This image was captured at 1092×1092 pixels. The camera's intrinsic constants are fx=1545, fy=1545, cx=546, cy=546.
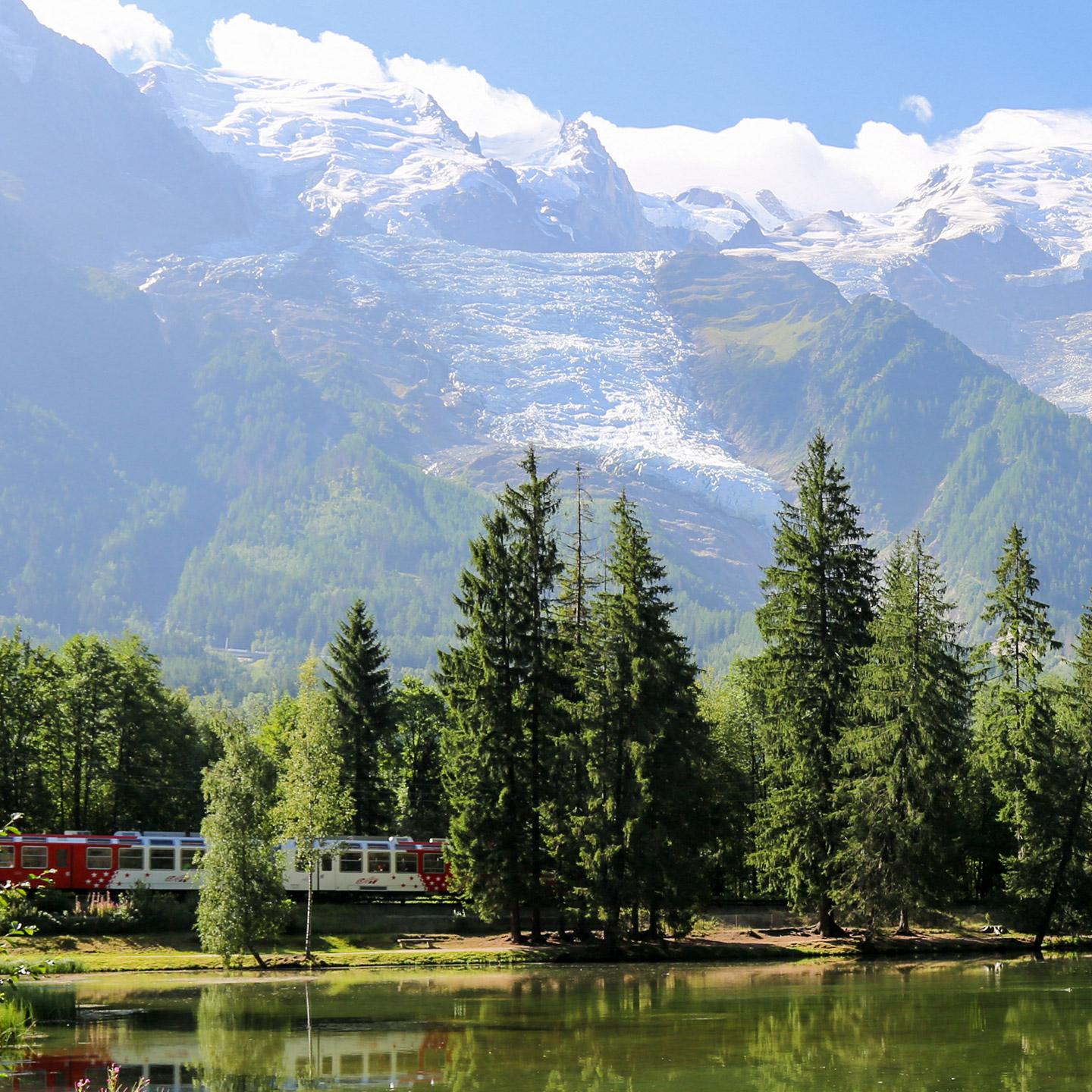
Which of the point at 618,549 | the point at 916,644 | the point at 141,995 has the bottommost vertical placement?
the point at 141,995

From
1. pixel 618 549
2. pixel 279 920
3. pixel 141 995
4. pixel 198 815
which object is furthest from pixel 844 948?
pixel 198 815

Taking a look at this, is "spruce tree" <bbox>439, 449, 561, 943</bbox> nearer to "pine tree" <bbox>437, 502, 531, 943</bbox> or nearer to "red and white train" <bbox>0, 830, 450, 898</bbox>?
"pine tree" <bbox>437, 502, 531, 943</bbox>

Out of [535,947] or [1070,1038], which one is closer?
[1070,1038]

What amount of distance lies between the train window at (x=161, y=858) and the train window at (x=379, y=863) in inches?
356

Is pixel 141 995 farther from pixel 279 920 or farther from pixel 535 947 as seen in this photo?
pixel 535 947

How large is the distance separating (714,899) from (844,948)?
12.3m

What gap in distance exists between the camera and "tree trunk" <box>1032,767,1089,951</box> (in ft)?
193

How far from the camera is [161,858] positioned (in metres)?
70.4

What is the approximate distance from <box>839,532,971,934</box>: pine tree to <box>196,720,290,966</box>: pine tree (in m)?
21.2

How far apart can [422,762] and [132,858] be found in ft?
77.3

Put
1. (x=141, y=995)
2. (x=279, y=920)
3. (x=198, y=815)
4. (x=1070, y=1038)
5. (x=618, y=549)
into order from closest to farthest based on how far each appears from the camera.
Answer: (x=1070, y=1038) → (x=141, y=995) → (x=279, y=920) → (x=618, y=549) → (x=198, y=815)

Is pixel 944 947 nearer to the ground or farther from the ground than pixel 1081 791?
nearer to the ground

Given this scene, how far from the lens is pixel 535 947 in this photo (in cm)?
5809

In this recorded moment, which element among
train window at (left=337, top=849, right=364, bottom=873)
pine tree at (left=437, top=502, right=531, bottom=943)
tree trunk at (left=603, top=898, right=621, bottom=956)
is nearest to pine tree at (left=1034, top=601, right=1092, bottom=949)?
tree trunk at (left=603, top=898, right=621, bottom=956)
